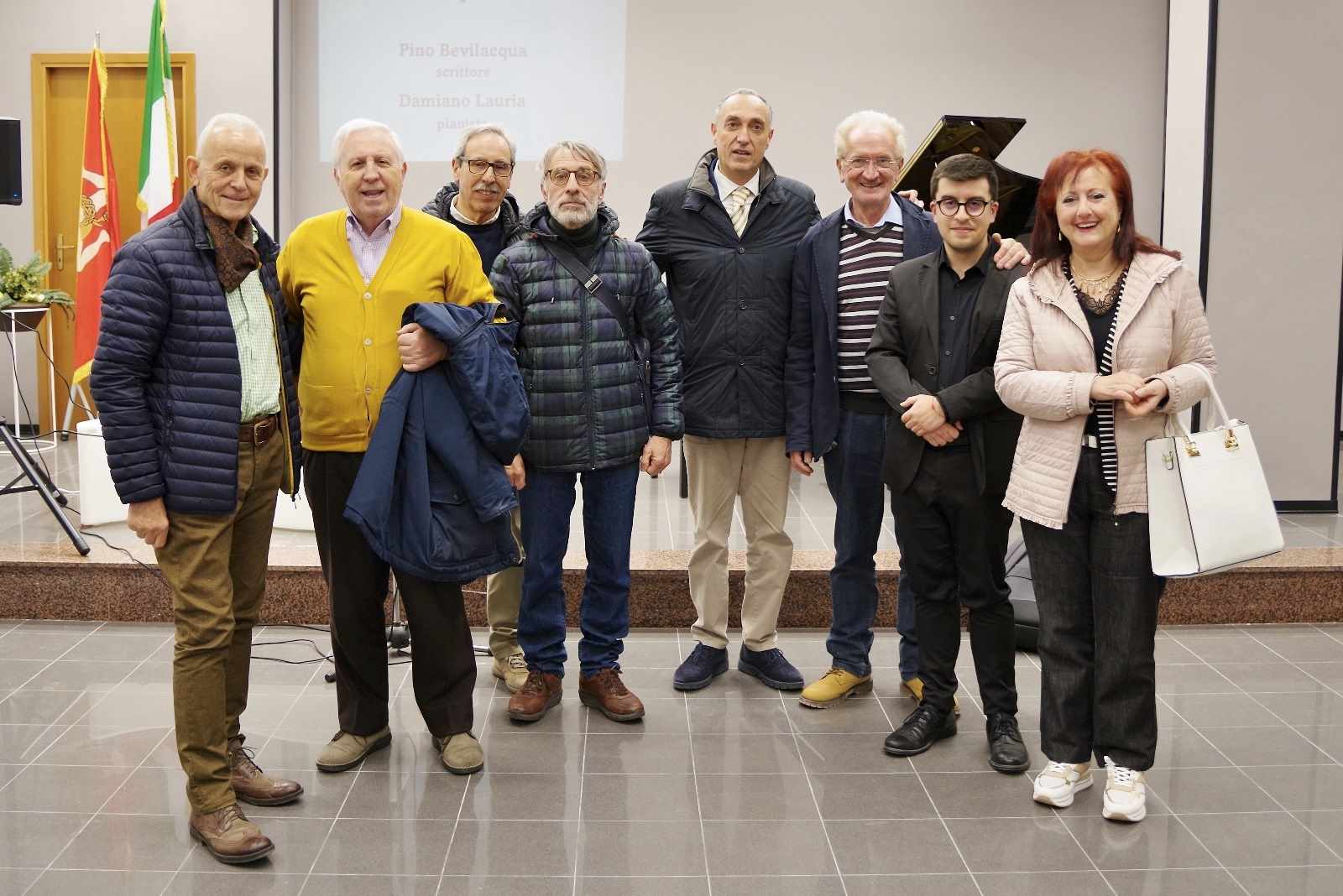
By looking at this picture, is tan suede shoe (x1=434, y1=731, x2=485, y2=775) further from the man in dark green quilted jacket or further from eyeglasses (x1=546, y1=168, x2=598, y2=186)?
eyeglasses (x1=546, y1=168, x2=598, y2=186)

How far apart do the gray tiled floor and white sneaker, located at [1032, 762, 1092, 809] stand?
1.2 inches

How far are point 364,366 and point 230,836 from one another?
1078mm

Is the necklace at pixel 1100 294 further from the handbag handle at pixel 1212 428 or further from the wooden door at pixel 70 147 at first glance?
the wooden door at pixel 70 147

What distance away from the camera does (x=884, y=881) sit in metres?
2.73

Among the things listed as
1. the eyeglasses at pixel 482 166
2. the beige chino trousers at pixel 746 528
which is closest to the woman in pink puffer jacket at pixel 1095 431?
the beige chino trousers at pixel 746 528

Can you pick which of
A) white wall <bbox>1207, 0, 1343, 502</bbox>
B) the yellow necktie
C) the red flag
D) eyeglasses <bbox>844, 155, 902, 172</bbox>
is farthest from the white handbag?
the red flag

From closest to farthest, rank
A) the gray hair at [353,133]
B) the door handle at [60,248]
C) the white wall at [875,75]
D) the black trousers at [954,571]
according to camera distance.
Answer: the gray hair at [353,133], the black trousers at [954,571], the white wall at [875,75], the door handle at [60,248]

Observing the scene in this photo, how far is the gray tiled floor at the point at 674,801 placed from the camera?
2.75 m

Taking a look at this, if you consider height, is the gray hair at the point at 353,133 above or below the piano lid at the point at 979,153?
below

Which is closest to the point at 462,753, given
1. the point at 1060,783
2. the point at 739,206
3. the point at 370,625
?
the point at 370,625

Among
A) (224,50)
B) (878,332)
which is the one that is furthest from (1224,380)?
(224,50)

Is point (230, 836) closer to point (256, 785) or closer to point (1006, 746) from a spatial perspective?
point (256, 785)

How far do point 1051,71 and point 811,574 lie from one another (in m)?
4.67

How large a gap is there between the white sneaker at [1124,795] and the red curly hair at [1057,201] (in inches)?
46.4
